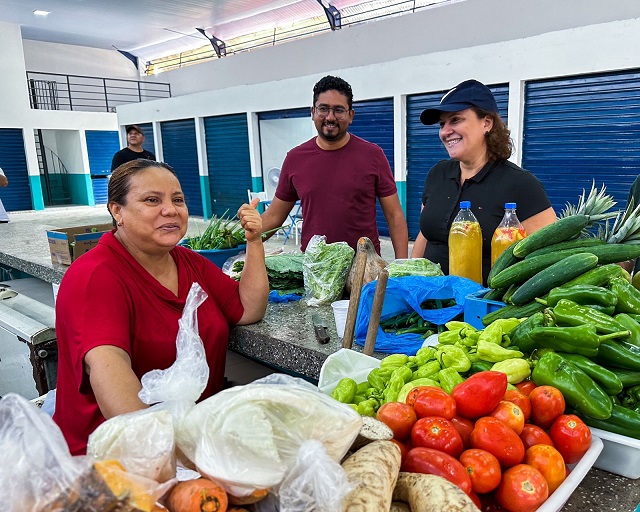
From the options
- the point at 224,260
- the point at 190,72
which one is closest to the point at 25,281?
the point at 224,260

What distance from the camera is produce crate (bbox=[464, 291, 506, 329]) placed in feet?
5.74

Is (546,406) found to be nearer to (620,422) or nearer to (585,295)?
(620,422)

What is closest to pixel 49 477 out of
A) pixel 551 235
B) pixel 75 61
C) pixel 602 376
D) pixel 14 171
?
pixel 602 376

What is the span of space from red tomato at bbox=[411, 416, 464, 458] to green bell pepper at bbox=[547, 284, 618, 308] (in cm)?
69

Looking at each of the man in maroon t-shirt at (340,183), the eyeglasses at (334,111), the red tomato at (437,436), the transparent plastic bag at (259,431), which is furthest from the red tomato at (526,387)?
the eyeglasses at (334,111)

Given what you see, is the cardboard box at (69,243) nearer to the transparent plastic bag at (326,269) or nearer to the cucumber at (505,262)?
the transparent plastic bag at (326,269)

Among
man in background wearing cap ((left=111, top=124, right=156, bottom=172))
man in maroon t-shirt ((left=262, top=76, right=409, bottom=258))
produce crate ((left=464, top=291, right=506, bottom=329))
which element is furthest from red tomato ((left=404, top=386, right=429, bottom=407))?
man in background wearing cap ((left=111, top=124, right=156, bottom=172))

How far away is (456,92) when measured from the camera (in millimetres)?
2439

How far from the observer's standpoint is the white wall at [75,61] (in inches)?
690

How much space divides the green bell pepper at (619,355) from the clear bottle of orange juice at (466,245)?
0.85 m

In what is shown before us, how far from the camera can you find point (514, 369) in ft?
4.21

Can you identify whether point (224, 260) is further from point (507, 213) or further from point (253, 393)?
point (253, 393)

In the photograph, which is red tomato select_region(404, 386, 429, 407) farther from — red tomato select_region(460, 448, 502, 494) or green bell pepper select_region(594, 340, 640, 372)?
green bell pepper select_region(594, 340, 640, 372)

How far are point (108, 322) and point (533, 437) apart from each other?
4.26ft
